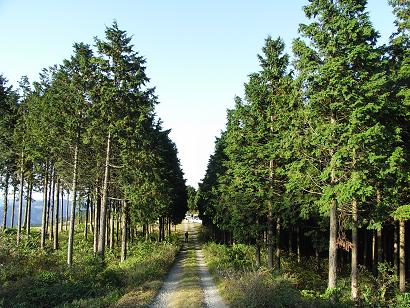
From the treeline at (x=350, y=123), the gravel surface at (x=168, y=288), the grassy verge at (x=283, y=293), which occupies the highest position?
the treeline at (x=350, y=123)

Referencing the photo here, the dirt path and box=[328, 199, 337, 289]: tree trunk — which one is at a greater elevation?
box=[328, 199, 337, 289]: tree trunk

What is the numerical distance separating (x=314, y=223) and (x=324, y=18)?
2103cm

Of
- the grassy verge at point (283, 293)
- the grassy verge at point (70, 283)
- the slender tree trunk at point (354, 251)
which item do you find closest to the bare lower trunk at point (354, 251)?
the slender tree trunk at point (354, 251)

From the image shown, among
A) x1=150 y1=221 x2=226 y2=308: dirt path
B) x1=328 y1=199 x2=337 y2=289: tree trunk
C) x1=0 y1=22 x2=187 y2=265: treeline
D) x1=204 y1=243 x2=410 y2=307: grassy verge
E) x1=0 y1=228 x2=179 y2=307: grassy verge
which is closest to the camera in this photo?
x1=204 y1=243 x2=410 y2=307: grassy verge

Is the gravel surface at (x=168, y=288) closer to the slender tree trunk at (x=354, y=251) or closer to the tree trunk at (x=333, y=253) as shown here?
the tree trunk at (x=333, y=253)

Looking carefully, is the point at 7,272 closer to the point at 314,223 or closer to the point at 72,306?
the point at 72,306

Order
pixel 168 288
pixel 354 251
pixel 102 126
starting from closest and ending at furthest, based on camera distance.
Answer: pixel 354 251, pixel 168 288, pixel 102 126

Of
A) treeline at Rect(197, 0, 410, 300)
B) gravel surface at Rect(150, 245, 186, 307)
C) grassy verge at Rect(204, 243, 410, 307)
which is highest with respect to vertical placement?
treeline at Rect(197, 0, 410, 300)

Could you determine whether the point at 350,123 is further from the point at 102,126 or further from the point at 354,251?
the point at 102,126

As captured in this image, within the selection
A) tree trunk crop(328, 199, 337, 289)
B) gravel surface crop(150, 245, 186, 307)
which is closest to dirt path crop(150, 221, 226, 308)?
gravel surface crop(150, 245, 186, 307)

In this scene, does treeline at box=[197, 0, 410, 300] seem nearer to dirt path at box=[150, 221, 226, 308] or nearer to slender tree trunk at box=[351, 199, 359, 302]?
slender tree trunk at box=[351, 199, 359, 302]

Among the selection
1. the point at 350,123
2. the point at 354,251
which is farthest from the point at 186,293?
the point at 350,123

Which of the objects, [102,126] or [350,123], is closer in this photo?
[350,123]

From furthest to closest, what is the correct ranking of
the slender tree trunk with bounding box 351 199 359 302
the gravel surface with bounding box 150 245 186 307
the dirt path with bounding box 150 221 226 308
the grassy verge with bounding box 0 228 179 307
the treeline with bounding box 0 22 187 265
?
1. the treeline with bounding box 0 22 187 265
2. the slender tree trunk with bounding box 351 199 359 302
3. the grassy verge with bounding box 0 228 179 307
4. the gravel surface with bounding box 150 245 186 307
5. the dirt path with bounding box 150 221 226 308
